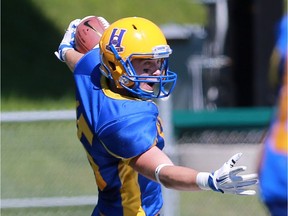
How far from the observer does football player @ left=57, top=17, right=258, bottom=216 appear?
171 inches

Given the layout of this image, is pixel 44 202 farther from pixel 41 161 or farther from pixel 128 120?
pixel 128 120

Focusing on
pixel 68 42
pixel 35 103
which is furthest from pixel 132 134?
pixel 35 103

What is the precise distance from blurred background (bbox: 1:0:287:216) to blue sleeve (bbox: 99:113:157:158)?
3.31m

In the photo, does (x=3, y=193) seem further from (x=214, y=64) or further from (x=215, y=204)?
(x=214, y=64)

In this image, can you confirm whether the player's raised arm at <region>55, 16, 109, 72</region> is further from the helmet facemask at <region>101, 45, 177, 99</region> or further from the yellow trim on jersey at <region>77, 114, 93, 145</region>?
the helmet facemask at <region>101, 45, 177, 99</region>

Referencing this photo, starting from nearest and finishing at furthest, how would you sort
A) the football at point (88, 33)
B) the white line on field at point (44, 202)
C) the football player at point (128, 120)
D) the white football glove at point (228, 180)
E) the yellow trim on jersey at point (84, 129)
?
the white football glove at point (228, 180) < the football player at point (128, 120) < the yellow trim on jersey at point (84, 129) < the football at point (88, 33) < the white line on field at point (44, 202)

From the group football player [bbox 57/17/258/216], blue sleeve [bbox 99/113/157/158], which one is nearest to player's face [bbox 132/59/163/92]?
football player [bbox 57/17/258/216]

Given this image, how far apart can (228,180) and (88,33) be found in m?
1.45

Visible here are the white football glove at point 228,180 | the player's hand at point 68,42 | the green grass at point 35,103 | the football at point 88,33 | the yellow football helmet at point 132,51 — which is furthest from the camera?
the green grass at point 35,103

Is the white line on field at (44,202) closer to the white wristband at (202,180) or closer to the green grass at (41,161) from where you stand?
the green grass at (41,161)

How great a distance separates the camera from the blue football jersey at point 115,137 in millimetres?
4391

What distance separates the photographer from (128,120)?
4395mm

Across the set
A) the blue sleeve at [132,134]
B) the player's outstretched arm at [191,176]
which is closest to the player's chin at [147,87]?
the blue sleeve at [132,134]

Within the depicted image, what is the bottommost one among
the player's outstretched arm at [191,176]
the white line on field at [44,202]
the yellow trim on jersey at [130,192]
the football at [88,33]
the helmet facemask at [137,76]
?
the white line on field at [44,202]
